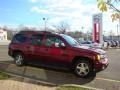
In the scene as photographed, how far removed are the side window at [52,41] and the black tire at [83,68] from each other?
134 centimetres

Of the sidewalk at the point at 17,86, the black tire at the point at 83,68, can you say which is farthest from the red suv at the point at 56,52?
the sidewalk at the point at 17,86

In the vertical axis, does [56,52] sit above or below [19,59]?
above

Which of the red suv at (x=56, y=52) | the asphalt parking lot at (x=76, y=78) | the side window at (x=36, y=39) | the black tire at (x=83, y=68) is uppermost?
the side window at (x=36, y=39)

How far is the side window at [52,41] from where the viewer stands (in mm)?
14485

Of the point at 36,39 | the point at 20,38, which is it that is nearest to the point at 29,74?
the point at 36,39

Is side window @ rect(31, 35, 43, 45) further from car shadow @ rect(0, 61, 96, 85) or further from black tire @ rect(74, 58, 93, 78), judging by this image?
black tire @ rect(74, 58, 93, 78)

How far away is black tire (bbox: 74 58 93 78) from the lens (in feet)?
44.7

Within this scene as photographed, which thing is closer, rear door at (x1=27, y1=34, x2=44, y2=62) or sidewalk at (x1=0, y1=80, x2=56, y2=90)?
sidewalk at (x1=0, y1=80, x2=56, y2=90)

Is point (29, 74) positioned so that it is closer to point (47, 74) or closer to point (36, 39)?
point (47, 74)

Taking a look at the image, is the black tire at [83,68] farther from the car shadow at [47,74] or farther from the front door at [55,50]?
the front door at [55,50]

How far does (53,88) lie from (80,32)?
4969 inches

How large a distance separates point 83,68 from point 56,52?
56.3 inches

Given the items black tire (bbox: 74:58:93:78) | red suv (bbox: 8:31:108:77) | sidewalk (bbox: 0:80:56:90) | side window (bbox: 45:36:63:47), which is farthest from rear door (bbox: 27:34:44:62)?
sidewalk (bbox: 0:80:56:90)

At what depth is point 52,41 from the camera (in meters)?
14.7
